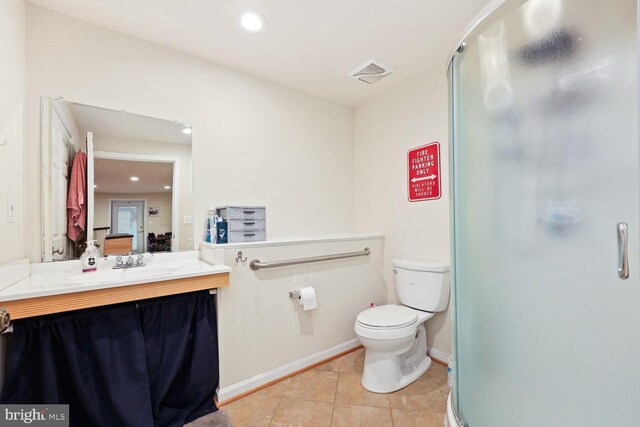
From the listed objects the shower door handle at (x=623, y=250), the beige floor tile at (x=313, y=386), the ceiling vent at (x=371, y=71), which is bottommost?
the beige floor tile at (x=313, y=386)

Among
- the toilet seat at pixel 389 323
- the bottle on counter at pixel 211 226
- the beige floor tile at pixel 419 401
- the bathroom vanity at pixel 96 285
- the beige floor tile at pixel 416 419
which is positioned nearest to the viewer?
the bathroom vanity at pixel 96 285

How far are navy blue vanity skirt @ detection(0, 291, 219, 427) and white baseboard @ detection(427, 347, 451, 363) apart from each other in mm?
1596

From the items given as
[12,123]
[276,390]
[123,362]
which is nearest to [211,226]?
[123,362]

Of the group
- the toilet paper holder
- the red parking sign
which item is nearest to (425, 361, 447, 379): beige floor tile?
the toilet paper holder

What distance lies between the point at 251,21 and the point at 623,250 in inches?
77.8

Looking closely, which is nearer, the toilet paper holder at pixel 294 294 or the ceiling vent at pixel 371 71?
the toilet paper holder at pixel 294 294

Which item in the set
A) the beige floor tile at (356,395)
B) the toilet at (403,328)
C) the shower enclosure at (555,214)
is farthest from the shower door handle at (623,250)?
the beige floor tile at (356,395)

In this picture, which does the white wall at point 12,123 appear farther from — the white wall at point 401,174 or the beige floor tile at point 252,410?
A: the white wall at point 401,174

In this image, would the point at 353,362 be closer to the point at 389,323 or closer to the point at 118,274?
the point at 389,323

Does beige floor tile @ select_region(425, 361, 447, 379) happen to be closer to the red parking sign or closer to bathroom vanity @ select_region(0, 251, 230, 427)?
the red parking sign

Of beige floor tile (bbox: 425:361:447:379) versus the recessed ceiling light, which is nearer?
the recessed ceiling light

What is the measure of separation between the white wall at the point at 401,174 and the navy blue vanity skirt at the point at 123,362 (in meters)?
1.60

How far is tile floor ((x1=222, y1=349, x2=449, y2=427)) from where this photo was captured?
153 centimetres

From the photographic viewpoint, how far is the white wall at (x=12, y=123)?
1197 mm
